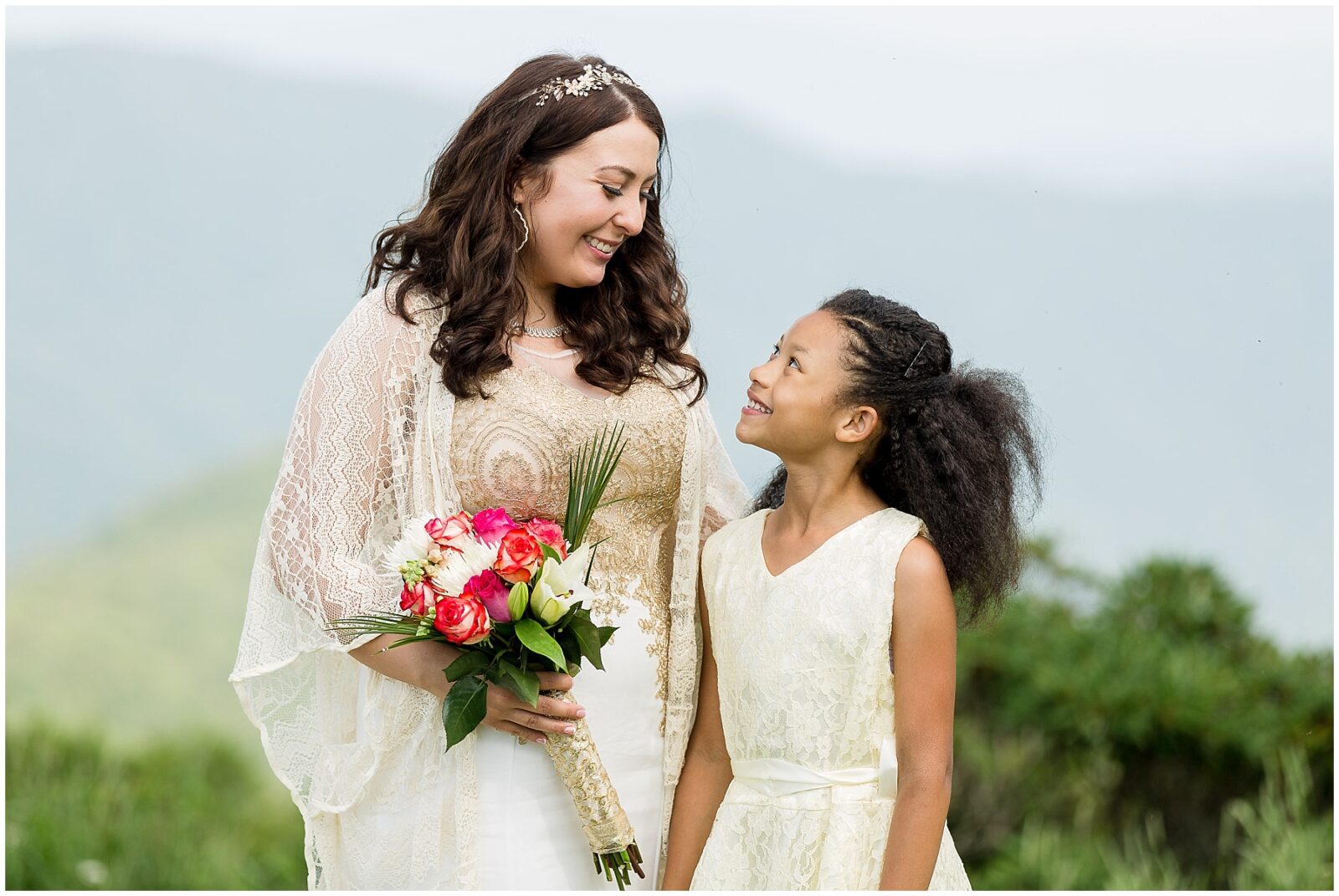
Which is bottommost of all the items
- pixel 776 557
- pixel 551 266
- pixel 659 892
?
pixel 659 892

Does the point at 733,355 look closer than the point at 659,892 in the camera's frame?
No

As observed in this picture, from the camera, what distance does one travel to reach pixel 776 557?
10.2 ft

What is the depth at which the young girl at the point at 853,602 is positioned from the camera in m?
2.93

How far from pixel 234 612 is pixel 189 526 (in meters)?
0.80

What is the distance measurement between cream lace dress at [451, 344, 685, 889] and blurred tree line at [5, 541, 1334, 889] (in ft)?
10.6

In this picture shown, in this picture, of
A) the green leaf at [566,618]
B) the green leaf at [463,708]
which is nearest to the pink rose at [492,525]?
the green leaf at [566,618]

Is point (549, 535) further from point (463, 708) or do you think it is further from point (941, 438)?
point (941, 438)

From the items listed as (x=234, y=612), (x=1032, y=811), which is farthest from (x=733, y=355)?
(x=234, y=612)

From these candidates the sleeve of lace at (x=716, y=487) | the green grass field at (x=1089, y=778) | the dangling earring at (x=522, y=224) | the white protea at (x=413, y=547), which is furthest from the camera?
the green grass field at (x=1089, y=778)

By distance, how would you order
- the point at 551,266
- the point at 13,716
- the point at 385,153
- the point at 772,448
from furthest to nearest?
the point at 385,153 → the point at 13,716 → the point at 551,266 → the point at 772,448

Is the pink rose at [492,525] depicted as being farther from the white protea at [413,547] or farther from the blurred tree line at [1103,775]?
the blurred tree line at [1103,775]

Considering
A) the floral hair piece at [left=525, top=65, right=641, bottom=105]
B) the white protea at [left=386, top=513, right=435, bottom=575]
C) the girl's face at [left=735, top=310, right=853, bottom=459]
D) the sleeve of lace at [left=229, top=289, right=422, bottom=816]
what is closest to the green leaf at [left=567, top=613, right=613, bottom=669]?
the white protea at [left=386, top=513, right=435, bottom=575]

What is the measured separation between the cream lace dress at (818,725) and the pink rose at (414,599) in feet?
2.52

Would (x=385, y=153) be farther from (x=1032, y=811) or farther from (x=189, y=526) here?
(x=1032, y=811)
